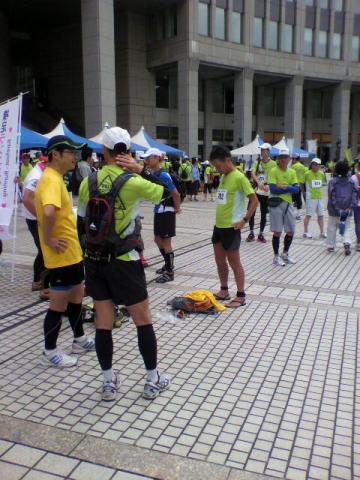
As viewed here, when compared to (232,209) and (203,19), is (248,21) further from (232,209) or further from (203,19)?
(232,209)

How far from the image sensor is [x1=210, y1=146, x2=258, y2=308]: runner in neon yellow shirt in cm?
548

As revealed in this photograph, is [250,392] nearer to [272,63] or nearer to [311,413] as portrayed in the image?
[311,413]

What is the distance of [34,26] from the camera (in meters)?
37.9

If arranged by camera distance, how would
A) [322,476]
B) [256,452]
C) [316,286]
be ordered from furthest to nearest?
[316,286], [256,452], [322,476]

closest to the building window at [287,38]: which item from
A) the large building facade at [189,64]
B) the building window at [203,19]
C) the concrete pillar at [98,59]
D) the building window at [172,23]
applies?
the large building facade at [189,64]

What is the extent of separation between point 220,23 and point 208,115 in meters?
7.91

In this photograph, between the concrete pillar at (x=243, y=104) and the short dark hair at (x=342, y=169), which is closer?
the short dark hair at (x=342, y=169)

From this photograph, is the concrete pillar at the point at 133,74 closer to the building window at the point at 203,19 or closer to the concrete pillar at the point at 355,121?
the building window at the point at 203,19

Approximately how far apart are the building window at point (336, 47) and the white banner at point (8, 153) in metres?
41.1

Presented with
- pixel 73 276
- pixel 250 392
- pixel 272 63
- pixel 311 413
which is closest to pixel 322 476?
pixel 311 413

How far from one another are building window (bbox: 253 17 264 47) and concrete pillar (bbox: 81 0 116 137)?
→ 14300 mm

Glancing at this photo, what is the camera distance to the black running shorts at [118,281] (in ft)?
10.3

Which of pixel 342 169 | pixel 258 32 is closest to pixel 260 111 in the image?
pixel 258 32

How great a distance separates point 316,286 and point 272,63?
116 ft
